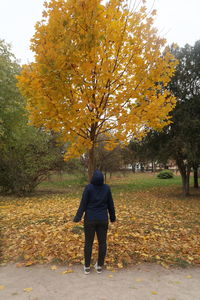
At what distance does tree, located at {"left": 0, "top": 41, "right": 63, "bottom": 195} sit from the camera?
1229cm

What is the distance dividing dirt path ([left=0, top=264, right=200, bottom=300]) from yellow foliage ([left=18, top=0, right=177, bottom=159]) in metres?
2.66

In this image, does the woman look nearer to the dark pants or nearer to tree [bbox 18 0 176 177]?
the dark pants

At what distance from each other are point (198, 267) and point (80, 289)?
2.27 m

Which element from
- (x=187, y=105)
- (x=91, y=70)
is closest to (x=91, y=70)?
(x=91, y=70)

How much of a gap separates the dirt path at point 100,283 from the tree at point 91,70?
7.75 feet

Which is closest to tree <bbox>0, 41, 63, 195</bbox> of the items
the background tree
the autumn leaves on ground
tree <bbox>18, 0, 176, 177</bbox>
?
the autumn leaves on ground

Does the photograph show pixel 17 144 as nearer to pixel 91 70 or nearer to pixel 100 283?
pixel 91 70

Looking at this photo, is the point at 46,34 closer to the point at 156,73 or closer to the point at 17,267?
the point at 156,73

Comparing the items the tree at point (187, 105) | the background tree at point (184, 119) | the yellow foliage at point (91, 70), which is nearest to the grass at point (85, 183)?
the background tree at point (184, 119)

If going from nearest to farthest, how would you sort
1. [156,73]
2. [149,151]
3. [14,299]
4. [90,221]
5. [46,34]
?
[14,299] → [90,221] → [46,34] → [156,73] → [149,151]

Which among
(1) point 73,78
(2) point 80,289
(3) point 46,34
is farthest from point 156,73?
(2) point 80,289

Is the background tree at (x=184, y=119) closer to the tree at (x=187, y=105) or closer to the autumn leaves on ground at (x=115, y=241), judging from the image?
the tree at (x=187, y=105)

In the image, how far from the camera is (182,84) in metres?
12.8

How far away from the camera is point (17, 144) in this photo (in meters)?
13.3
